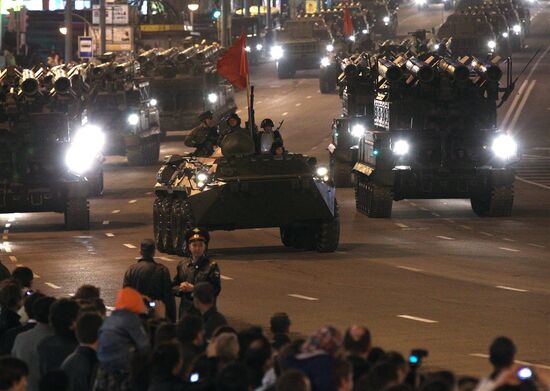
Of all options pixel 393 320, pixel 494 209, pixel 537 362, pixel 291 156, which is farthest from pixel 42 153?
pixel 537 362

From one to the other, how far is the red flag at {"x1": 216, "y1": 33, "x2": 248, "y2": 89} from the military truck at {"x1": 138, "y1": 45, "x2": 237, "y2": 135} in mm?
20546

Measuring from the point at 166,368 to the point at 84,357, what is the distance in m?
1.14

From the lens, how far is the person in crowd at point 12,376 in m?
10.9

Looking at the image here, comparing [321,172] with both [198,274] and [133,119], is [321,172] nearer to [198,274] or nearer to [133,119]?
[198,274]

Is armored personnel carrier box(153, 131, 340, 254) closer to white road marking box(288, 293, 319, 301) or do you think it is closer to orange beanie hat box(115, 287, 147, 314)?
white road marking box(288, 293, 319, 301)

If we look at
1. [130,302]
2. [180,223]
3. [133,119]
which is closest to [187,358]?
[130,302]

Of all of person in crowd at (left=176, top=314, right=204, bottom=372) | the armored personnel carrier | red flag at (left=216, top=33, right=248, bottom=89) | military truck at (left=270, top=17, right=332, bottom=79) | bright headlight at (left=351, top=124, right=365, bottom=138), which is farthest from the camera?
military truck at (left=270, top=17, right=332, bottom=79)

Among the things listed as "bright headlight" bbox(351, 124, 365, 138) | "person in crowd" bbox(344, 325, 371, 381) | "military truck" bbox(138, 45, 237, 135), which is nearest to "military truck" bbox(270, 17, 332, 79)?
"military truck" bbox(138, 45, 237, 135)

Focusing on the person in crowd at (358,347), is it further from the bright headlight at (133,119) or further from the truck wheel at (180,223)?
the bright headlight at (133,119)

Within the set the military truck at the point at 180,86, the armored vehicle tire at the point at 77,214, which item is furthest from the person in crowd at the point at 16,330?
the military truck at the point at 180,86

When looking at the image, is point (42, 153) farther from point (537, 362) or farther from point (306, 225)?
point (537, 362)

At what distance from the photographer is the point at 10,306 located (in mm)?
14766

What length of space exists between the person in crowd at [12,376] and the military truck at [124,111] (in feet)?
107

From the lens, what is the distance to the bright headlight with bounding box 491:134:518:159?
34.1 m
